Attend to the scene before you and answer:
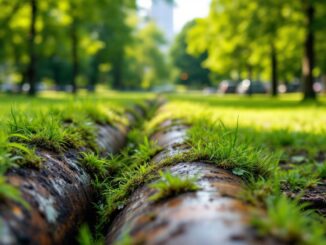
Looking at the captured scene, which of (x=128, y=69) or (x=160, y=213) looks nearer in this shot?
(x=160, y=213)

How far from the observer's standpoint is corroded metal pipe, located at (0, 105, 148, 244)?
1638mm

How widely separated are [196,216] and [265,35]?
1783cm

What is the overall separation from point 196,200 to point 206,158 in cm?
89

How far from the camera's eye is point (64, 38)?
93.8 feet

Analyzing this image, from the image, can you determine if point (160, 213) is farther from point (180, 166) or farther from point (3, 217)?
point (180, 166)

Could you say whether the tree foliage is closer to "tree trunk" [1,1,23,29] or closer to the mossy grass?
"tree trunk" [1,1,23,29]

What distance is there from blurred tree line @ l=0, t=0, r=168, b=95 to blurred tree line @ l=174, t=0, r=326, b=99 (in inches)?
229

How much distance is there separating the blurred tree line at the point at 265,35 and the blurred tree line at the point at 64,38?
5.82 m

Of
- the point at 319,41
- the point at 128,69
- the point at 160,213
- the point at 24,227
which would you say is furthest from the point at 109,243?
the point at 128,69

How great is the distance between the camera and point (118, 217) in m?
2.42

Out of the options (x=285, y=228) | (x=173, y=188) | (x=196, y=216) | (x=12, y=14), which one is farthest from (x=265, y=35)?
(x=285, y=228)

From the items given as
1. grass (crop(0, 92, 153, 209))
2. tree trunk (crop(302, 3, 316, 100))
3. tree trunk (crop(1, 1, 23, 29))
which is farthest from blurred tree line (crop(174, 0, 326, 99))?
grass (crop(0, 92, 153, 209))

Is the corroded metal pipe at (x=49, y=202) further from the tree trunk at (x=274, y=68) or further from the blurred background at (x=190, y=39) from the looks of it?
the tree trunk at (x=274, y=68)

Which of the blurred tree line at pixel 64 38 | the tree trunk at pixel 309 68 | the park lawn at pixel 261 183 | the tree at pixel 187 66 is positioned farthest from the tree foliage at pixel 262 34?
the tree at pixel 187 66
